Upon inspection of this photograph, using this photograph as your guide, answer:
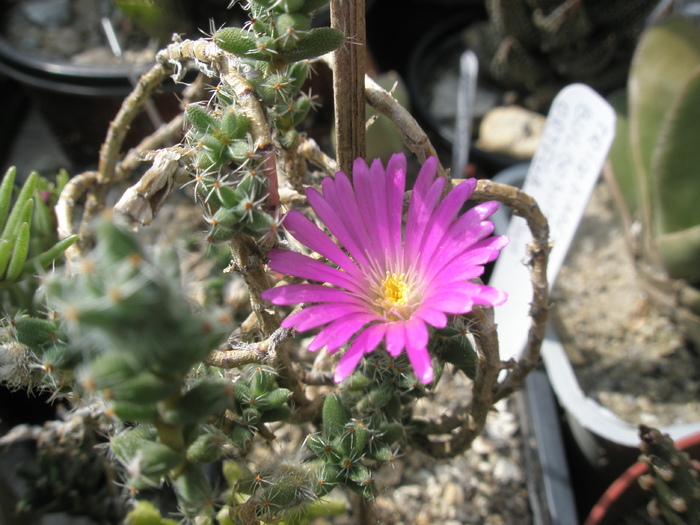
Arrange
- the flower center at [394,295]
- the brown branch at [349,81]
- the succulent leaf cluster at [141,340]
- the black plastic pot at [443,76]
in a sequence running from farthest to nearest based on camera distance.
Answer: the black plastic pot at [443,76], the flower center at [394,295], the brown branch at [349,81], the succulent leaf cluster at [141,340]

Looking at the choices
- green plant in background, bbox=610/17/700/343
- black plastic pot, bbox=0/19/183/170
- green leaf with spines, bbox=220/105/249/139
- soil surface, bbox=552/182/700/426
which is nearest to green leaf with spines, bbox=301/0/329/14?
green leaf with spines, bbox=220/105/249/139

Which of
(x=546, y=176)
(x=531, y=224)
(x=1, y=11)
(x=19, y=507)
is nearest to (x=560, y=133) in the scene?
(x=546, y=176)

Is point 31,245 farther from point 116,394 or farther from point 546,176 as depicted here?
point 546,176

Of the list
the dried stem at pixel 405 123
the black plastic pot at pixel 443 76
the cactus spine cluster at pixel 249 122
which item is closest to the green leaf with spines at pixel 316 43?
the cactus spine cluster at pixel 249 122

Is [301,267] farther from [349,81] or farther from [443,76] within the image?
[443,76]

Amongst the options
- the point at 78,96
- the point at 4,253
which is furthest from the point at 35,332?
the point at 78,96

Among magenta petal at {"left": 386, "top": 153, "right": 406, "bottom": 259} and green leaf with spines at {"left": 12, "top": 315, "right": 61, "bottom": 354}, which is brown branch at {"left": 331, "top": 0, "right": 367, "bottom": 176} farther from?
green leaf with spines at {"left": 12, "top": 315, "right": 61, "bottom": 354}

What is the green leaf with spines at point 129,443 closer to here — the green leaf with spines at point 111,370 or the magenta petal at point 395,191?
the green leaf with spines at point 111,370
